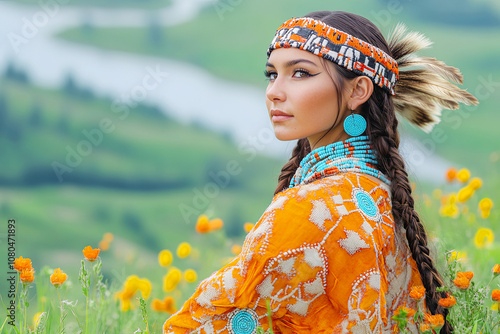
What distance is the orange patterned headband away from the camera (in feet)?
6.42

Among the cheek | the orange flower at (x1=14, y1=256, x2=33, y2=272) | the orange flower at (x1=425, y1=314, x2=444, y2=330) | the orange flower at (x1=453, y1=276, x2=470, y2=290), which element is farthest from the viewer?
the cheek

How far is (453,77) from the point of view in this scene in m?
2.19

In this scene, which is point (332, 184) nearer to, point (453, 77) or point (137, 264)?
point (453, 77)

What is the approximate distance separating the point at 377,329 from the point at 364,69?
879 millimetres

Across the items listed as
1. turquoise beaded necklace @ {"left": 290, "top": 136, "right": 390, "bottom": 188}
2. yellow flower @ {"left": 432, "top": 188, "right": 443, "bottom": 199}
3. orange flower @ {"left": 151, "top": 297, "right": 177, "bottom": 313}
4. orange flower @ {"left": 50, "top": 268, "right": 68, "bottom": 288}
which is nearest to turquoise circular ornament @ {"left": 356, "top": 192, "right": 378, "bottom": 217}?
turquoise beaded necklace @ {"left": 290, "top": 136, "right": 390, "bottom": 188}

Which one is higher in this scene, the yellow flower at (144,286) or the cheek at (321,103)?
the cheek at (321,103)

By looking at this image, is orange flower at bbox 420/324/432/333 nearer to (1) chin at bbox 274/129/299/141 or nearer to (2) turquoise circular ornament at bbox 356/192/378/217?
(2) turquoise circular ornament at bbox 356/192/378/217

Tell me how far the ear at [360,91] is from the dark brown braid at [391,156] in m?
0.03

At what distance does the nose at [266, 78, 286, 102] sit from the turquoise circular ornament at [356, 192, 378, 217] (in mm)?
447

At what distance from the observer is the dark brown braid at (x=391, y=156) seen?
184 cm

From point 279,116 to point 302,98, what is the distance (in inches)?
4.2

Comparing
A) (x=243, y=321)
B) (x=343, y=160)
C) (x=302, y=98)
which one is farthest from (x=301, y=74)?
(x=243, y=321)

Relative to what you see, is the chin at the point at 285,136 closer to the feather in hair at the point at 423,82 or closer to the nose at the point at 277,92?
the nose at the point at 277,92

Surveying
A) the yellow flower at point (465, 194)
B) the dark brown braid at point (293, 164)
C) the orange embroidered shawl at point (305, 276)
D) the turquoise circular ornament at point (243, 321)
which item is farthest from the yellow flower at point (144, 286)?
the yellow flower at point (465, 194)
